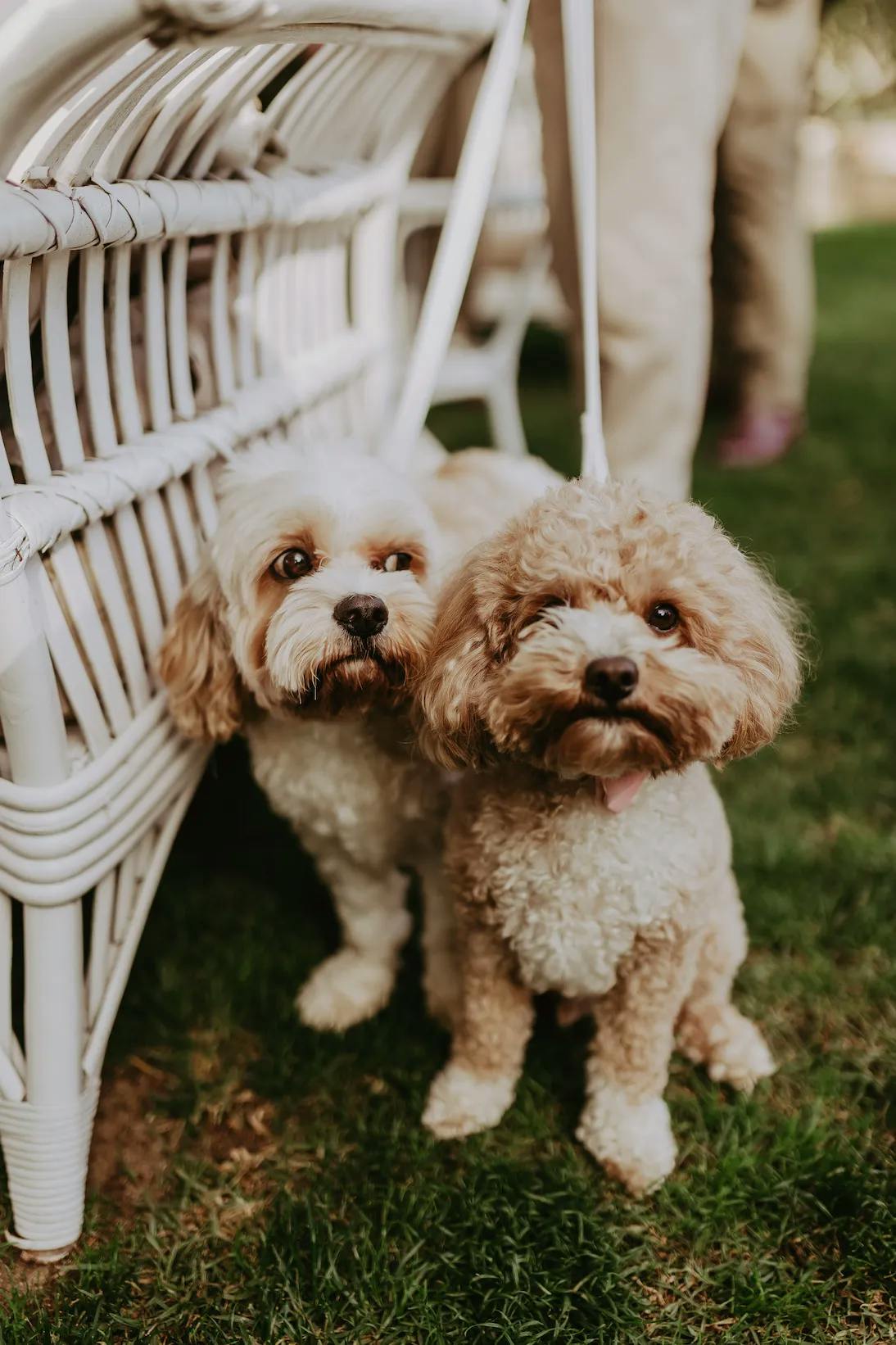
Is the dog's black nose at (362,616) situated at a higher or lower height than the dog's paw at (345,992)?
higher

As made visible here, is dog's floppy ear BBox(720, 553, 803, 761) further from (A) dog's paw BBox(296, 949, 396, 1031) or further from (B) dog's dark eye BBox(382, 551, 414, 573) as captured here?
(A) dog's paw BBox(296, 949, 396, 1031)

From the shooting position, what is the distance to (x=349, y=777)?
2.11 meters

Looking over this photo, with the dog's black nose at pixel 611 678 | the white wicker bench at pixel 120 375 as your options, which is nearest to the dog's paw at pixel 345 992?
the white wicker bench at pixel 120 375

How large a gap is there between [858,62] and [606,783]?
21259mm

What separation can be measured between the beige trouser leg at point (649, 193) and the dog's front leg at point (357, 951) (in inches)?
40.1

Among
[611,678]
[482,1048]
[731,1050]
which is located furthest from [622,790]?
[731,1050]

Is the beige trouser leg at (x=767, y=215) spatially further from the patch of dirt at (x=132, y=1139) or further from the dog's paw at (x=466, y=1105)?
the patch of dirt at (x=132, y=1139)

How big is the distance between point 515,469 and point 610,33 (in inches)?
37.5

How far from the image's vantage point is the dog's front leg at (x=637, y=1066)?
184 centimetres

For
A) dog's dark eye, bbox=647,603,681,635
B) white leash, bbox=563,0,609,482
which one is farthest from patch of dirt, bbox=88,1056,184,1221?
white leash, bbox=563,0,609,482

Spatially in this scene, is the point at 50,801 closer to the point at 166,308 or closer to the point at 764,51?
the point at 166,308

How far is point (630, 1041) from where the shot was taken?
1.89 metres

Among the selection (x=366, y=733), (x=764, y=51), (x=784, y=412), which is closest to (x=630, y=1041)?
(x=366, y=733)

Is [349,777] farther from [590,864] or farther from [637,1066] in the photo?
[637,1066]
